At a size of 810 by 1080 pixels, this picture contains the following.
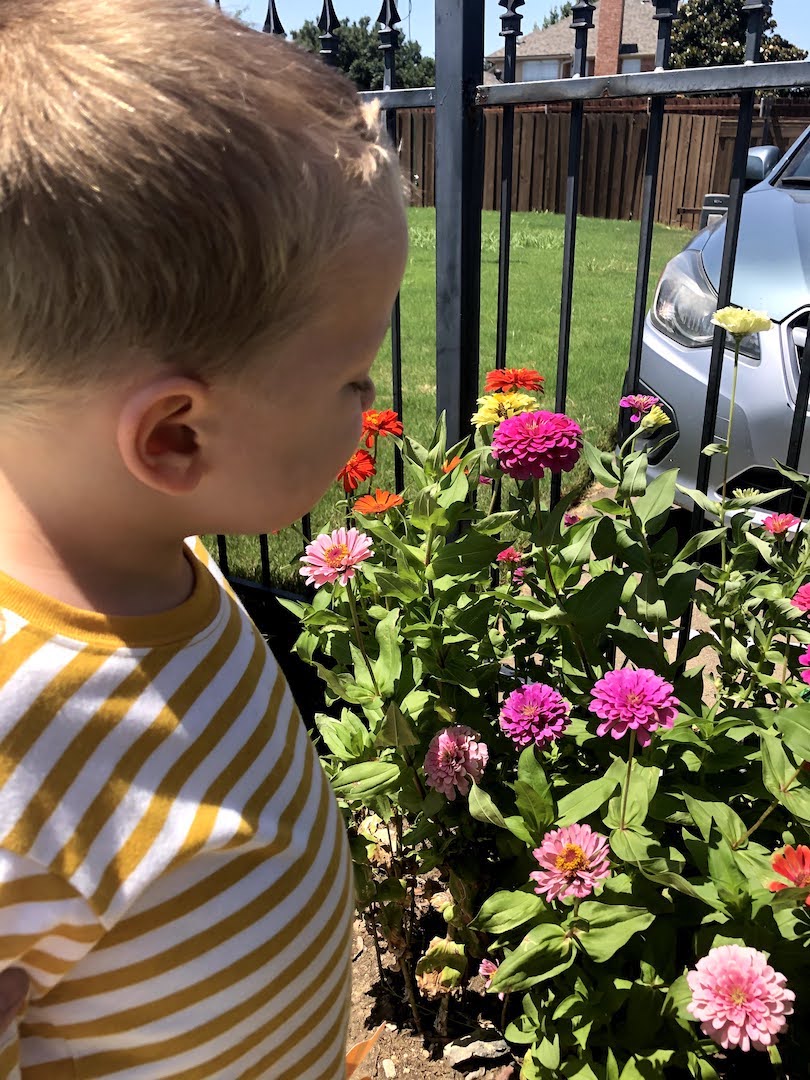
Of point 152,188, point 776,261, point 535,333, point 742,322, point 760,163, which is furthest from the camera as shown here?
point 535,333

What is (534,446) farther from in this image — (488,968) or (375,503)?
(488,968)

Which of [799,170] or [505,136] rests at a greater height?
[505,136]

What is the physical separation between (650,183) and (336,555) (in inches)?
44.3

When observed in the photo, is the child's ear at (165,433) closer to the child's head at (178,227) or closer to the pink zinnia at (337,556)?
the child's head at (178,227)

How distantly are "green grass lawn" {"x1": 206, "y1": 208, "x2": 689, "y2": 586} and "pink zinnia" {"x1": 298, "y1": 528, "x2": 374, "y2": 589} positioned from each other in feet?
1.42

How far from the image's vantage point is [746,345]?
9.68 ft

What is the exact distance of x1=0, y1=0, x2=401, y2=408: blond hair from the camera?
1.95 ft

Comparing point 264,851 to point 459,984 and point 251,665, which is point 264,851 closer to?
point 251,665

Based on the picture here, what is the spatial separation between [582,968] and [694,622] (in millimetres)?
1583

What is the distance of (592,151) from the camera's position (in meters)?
15.1

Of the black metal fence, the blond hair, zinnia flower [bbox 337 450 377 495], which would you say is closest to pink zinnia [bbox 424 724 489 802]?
zinnia flower [bbox 337 450 377 495]

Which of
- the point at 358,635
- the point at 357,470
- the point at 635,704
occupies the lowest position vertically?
the point at 358,635

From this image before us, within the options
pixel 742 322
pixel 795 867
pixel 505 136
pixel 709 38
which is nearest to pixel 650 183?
pixel 505 136

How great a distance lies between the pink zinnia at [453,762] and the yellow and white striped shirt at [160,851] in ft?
2.10
